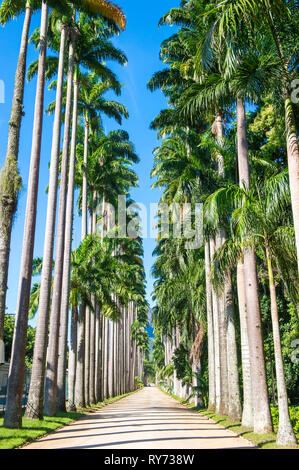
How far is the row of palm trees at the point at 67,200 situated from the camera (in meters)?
13.5

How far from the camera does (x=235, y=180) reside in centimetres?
1984

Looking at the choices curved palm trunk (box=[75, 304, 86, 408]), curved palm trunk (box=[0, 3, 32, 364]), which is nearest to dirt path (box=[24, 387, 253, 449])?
curved palm trunk (box=[0, 3, 32, 364])

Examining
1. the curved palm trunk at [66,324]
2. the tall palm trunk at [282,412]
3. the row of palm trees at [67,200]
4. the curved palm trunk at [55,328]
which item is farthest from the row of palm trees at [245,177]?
the curved palm trunk at [55,328]

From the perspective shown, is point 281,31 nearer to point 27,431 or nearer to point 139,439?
point 139,439

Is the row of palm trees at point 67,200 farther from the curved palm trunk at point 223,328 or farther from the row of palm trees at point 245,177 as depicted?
the curved palm trunk at point 223,328

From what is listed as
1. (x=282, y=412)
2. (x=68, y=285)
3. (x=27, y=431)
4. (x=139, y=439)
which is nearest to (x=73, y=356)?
(x=68, y=285)

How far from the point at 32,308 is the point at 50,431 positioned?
11.8 m

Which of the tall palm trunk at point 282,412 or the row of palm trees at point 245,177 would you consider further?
the row of palm trees at point 245,177

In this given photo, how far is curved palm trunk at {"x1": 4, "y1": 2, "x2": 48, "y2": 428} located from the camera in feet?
40.9

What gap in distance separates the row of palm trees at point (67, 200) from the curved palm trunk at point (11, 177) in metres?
0.03

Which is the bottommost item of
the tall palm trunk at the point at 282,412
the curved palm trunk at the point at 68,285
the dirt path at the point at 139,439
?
the dirt path at the point at 139,439

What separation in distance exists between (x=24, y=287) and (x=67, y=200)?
10.1m
